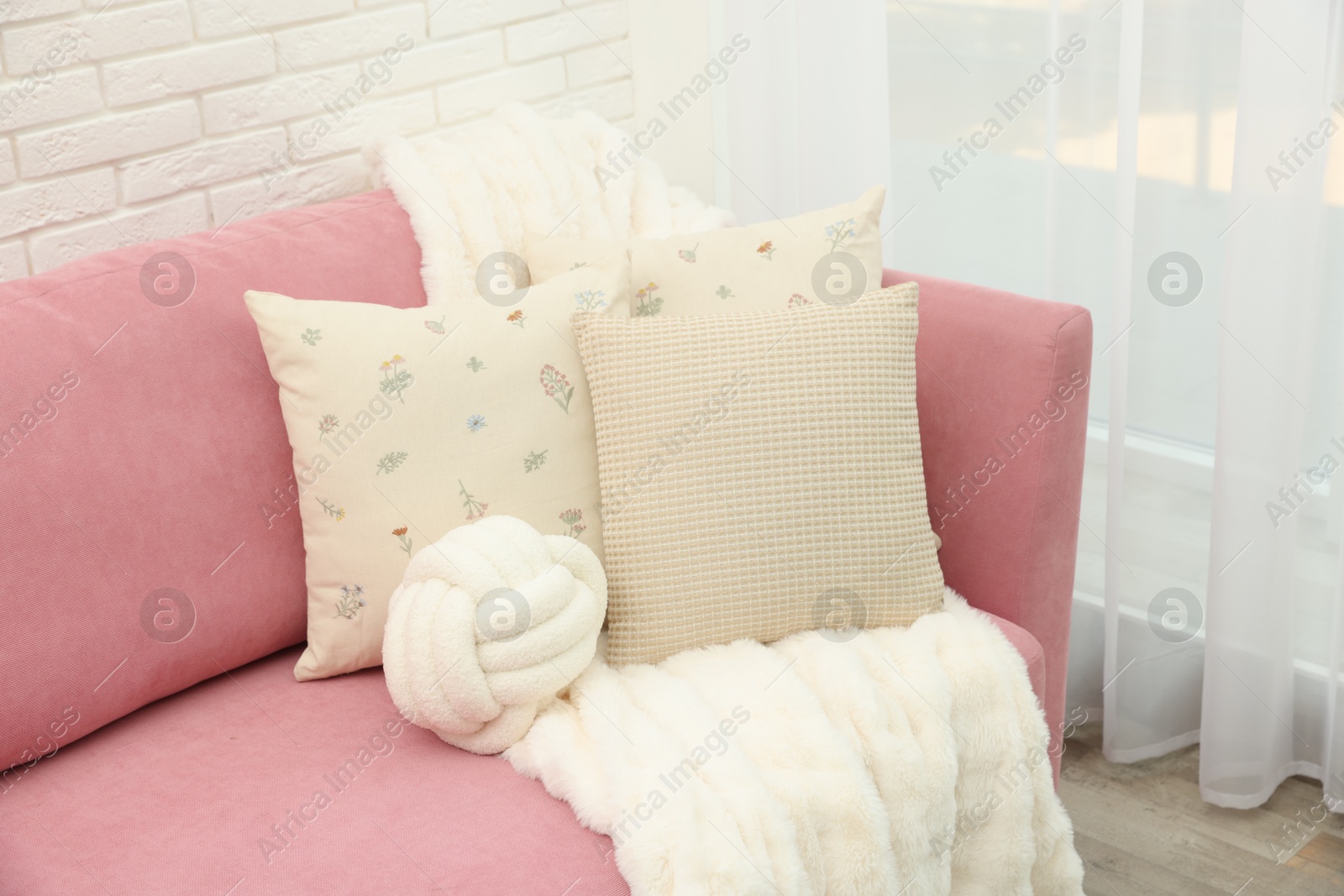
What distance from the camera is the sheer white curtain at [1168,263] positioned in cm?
155

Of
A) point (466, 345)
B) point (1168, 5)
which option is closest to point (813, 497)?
point (466, 345)

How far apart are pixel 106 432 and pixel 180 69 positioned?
614mm

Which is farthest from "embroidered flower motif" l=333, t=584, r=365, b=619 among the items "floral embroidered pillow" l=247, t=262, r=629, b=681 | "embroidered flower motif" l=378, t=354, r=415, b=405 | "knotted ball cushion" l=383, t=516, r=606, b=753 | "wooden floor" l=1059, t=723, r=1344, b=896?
Result: "wooden floor" l=1059, t=723, r=1344, b=896

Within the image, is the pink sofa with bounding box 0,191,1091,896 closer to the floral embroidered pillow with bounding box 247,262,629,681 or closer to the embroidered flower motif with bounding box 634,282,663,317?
the floral embroidered pillow with bounding box 247,262,629,681

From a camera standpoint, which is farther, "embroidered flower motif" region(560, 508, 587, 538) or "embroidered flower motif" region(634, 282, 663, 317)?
"embroidered flower motif" region(634, 282, 663, 317)

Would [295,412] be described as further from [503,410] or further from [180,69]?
[180,69]

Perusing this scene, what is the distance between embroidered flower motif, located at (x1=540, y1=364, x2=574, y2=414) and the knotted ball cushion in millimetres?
190

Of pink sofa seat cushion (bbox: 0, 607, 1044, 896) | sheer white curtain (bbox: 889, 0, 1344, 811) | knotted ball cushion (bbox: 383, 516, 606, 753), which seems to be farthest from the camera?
sheer white curtain (bbox: 889, 0, 1344, 811)

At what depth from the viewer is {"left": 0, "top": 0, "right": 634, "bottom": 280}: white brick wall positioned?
1528 mm

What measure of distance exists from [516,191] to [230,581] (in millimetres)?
674

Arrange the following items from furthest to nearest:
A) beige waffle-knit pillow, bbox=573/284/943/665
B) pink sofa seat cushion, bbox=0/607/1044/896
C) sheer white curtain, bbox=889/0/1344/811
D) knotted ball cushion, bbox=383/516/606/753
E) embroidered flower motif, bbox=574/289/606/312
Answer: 1. sheer white curtain, bbox=889/0/1344/811
2. embroidered flower motif, bbox=574/289/606/312
3. beige waffle-knit pillow, bbox=573/284/943/665
4. knotted ball cushion, bbox=383/516/606/753
5. pink sofa seat cushion, bbox=0/607/1044/896

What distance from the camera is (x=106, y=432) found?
1291mm

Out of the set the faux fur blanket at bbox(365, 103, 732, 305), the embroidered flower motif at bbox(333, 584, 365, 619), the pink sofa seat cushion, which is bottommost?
the pink sofa seat cushion

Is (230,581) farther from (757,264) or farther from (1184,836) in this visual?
(1184,836)
